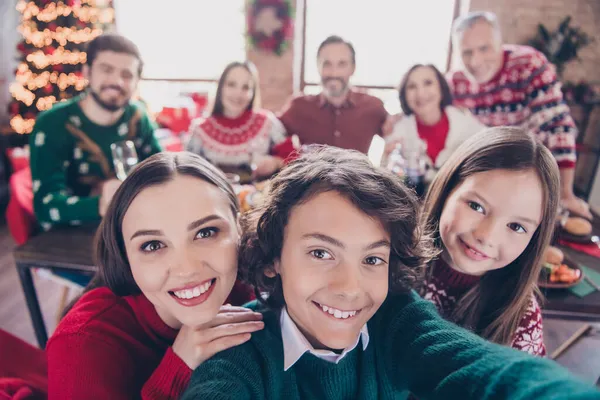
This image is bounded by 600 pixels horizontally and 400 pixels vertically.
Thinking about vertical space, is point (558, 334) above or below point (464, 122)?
below

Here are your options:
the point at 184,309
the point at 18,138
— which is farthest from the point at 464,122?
the point at 18,138

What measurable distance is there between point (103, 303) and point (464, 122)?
1973 mm

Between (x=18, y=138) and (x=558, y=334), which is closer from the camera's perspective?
(x=558, y=334)

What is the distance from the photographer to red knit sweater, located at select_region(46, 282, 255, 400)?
81 centimetres

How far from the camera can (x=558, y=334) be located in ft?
7.23

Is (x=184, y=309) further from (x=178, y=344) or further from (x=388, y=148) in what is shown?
(x=388, y=148)

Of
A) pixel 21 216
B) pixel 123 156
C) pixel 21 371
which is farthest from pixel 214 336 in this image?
pixel 21 216

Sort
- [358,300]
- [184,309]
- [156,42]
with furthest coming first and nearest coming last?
[156,42], [184,309], [358,300]

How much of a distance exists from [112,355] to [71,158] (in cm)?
141

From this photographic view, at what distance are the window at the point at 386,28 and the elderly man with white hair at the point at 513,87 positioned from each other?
2184 mm

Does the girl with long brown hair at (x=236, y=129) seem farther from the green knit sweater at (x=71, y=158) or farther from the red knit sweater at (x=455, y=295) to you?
the red knit sweater at (x=455, y=295)

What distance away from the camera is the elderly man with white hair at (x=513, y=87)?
230 cm

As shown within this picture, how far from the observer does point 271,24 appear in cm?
441

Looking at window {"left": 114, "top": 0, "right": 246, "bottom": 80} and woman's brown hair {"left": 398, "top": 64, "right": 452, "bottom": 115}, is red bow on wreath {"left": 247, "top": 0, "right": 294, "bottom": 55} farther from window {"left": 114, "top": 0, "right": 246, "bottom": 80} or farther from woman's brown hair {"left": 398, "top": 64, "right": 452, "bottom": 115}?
woman's brown hair {"left": 398, "top": 64, "right": 452, "bottom": 115}
